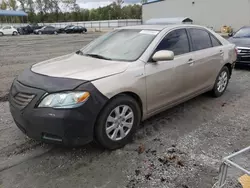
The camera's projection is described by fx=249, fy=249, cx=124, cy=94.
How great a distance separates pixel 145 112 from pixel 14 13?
198 ft

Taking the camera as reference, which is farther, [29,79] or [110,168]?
[29,79]

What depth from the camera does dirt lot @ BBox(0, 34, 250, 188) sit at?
2.64m

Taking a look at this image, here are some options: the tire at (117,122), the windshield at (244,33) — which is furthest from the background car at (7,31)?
the tire at (117,122)

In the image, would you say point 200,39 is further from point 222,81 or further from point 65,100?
point 65,100

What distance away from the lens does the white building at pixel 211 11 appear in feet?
101

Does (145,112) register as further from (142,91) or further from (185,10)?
(185,10)

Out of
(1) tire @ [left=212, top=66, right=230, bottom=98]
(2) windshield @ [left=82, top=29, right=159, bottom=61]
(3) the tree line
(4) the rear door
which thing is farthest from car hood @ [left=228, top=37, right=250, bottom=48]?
(3) the tree line

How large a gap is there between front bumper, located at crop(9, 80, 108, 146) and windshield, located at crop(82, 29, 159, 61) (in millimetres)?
1002

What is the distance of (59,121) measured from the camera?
2.67 m

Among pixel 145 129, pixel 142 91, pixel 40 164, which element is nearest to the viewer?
pixel 40 164

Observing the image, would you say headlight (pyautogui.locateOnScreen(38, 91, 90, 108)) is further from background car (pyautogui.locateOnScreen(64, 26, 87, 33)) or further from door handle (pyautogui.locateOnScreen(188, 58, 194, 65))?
background car (pyautogui.locateOnScreen(64, 26, 87, 33))

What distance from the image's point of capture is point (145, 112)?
350 cm

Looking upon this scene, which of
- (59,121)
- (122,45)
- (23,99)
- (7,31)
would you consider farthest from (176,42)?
(7,31)

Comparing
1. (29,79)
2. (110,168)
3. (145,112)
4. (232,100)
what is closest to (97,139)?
(110,168)
